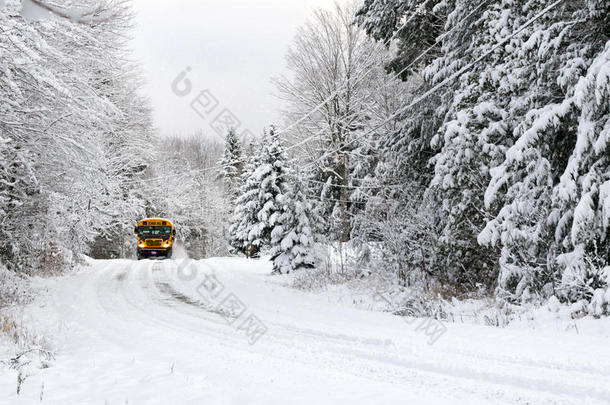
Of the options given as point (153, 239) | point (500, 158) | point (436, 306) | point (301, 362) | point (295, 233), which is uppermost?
point (153, 239)

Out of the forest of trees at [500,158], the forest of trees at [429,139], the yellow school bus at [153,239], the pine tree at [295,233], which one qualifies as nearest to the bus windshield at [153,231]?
the yellow school bus at [153,239]

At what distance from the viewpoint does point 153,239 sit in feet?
89.6

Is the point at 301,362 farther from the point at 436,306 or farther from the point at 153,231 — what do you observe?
the point at 153,231

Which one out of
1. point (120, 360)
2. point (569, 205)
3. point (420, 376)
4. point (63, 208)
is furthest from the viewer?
point (63, 208)

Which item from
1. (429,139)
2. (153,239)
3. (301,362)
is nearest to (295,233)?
(429,139)

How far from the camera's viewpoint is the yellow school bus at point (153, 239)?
2716 centimetres

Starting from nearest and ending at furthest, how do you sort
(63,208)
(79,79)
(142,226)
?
(79,79)
(63,208)
(142,226)

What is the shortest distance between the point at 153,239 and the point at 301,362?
24.1m

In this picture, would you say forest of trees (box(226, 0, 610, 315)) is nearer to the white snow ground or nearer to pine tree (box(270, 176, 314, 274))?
the white snow ground

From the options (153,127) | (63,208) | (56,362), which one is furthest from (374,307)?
(153,127)

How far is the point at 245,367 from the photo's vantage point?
16.6 ft

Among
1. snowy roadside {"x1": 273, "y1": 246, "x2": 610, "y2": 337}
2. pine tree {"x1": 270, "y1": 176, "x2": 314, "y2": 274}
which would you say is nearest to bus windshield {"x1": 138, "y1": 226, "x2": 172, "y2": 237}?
pine tree {"x1": 270, "y1": 176, "x2": 314, "y2": 274}

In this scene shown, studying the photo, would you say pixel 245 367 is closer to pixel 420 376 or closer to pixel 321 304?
pixel 420 376

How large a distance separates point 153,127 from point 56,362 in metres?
32.5
